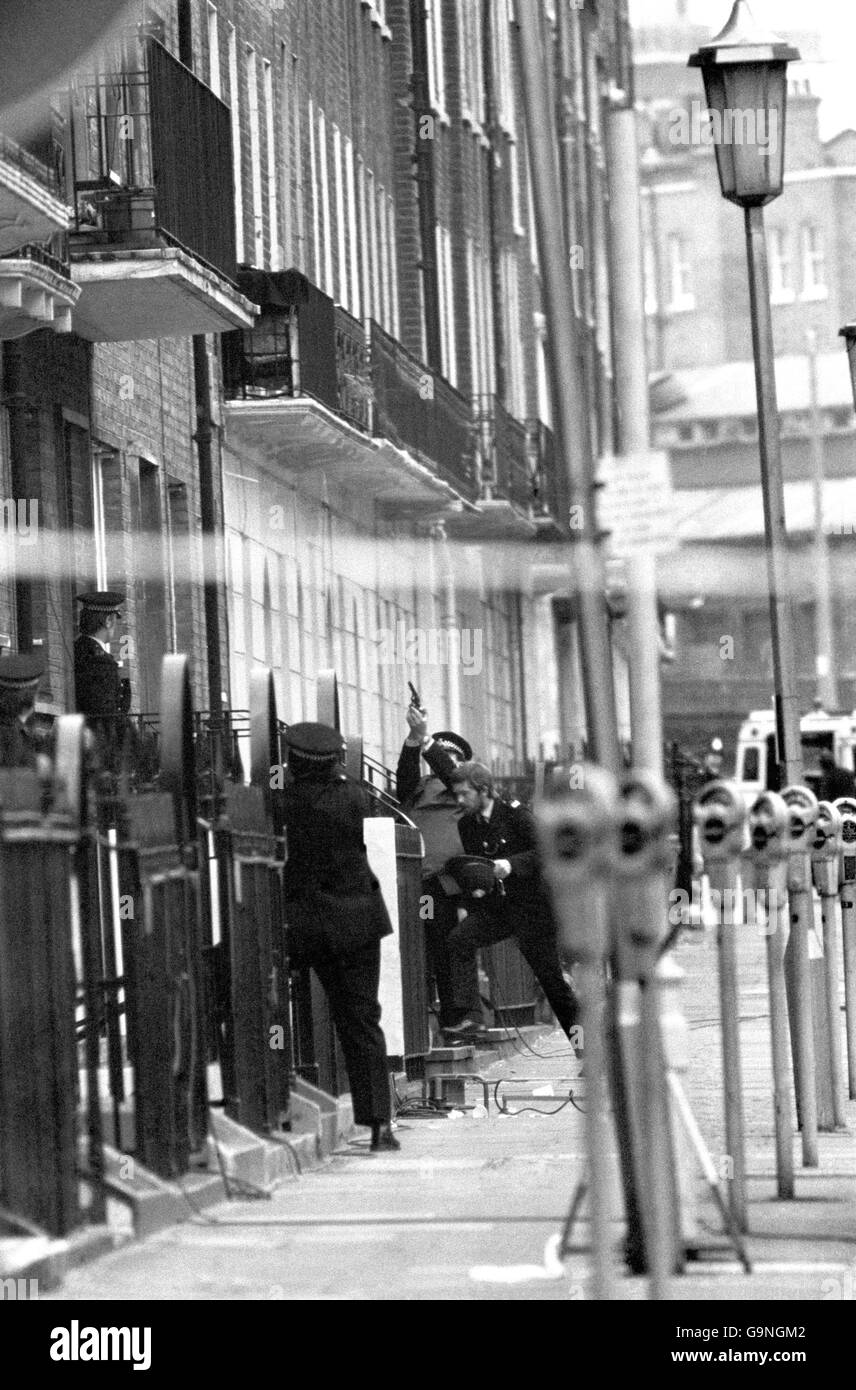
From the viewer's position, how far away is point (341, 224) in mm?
22672

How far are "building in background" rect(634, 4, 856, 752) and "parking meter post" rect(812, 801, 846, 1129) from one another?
11018 mm

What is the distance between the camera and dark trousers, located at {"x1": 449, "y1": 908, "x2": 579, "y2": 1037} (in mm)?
14953

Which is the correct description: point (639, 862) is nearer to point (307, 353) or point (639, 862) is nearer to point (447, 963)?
point (447, 963)

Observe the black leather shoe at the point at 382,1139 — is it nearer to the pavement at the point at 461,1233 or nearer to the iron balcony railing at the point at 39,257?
the pavement at the point at 461,1233

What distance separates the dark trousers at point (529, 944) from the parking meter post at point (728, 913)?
619 cm

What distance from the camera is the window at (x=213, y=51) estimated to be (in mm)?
18906

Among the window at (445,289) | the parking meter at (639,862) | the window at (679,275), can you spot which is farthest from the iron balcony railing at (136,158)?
the window at (679,275)

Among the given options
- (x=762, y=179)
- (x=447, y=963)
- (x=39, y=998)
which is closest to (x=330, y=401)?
(x=447, y=963)

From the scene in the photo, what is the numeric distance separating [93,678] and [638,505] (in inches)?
286

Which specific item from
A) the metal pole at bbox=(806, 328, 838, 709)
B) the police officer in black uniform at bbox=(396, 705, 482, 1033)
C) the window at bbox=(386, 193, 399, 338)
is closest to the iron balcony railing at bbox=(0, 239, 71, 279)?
the police officer in black uniform at bbox=(396, 705, 482, 1033)

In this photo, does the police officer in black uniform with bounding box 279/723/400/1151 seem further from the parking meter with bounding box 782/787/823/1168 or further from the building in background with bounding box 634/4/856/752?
the building in background with bounding box 634/4/856/752

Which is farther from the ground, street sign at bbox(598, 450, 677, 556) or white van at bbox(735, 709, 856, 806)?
white van at bbox(735, 709, 856, 806)

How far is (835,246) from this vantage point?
64.0ft

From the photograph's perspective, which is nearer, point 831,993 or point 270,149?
point 831,993
